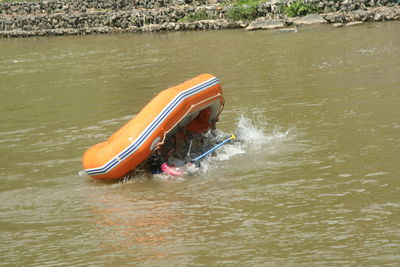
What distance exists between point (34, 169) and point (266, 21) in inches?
524

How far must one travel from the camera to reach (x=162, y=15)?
78.0 feet

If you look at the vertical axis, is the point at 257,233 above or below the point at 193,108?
below

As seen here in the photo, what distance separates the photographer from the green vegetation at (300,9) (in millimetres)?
21125

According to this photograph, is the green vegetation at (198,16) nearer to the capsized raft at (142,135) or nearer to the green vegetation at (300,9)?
the green vegetation at (300,9)

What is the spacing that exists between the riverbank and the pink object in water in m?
12.5

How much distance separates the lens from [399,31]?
17156 mm

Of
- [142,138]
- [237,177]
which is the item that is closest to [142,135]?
[142,138]

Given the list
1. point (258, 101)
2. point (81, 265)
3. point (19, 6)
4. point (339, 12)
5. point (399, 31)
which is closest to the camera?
point (81, 265)

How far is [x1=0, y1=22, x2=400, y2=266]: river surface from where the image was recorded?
5988mm

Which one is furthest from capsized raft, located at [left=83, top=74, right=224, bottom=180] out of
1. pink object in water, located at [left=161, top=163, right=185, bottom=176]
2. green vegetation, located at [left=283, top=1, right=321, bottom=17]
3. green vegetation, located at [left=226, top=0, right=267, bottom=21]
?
green vegetation, located at [left=226, top=0, right=267, bottom=21]

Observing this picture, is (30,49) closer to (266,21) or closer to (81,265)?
(266,21)

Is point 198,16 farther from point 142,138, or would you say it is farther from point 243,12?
point 142,138

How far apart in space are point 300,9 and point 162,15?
197 inches

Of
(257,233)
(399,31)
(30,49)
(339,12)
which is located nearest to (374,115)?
(257,233)
